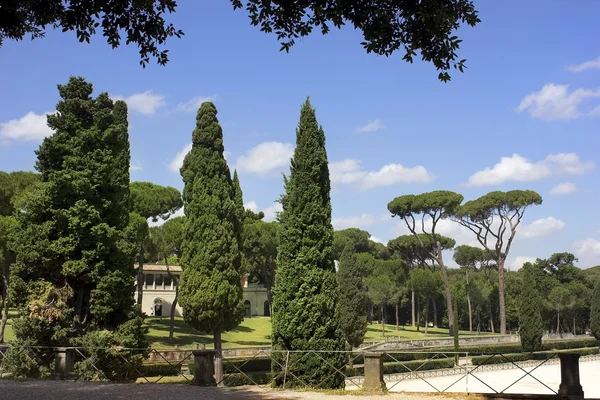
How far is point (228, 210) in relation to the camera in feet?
75.4

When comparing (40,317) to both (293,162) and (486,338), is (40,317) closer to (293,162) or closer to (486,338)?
(293,162)

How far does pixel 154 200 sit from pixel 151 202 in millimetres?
250

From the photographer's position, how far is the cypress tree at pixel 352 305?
28.2 meters

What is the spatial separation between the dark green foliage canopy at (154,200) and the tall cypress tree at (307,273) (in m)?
17.3

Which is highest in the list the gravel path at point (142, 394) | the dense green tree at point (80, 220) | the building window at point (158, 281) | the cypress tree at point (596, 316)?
the dense green tree at point (80, 220)

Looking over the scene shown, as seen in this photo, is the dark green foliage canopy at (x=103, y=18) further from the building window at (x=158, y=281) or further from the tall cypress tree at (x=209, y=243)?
the building window at (x=158, y=281)

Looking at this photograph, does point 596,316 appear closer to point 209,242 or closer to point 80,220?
point 209,242

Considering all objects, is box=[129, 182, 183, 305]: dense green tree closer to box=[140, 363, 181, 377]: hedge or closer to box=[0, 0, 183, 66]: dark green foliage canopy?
box=[140, 363, 181, 377]: hedge

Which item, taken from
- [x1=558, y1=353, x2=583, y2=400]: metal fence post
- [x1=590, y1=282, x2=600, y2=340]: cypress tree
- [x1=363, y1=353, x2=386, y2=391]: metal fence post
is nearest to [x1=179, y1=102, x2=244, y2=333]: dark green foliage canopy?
[x1=363, y1=353, x2=386, y2=391]: metal fence post

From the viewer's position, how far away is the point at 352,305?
94.0 ft

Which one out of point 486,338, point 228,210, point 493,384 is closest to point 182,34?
point 228,210

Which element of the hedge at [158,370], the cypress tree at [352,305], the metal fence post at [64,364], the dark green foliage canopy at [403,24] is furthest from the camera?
the cypress tree at [352,305]

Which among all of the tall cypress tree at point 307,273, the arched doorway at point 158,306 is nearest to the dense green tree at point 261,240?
the arched doorway at point 158,306

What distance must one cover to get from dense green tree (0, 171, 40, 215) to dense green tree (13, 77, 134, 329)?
12258 millimetres
